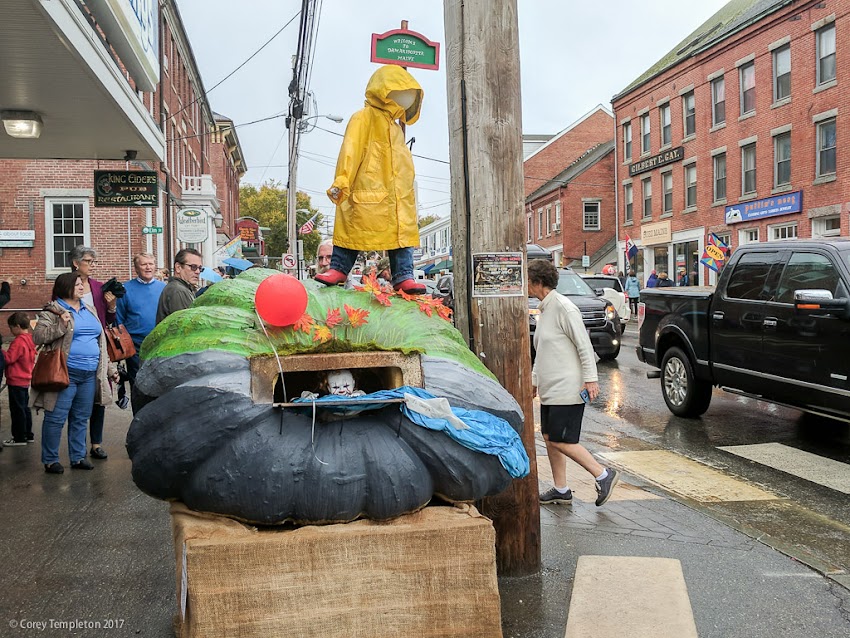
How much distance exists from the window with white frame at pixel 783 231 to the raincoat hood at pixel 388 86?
78.4ft

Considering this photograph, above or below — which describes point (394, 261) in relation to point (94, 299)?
above

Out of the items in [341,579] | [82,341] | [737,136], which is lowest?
[341,579]

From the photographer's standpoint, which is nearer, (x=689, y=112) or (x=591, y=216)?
(x=689, y=112)

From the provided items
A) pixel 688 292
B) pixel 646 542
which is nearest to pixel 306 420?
pixel 646 542

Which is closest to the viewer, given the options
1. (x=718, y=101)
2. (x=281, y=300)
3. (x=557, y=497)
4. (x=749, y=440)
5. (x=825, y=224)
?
(x=281, y=300)

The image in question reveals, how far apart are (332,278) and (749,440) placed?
5.35 m

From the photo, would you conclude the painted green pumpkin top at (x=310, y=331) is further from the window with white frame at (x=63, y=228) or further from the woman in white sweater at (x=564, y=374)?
the window with white frame at (x=63, y=228)

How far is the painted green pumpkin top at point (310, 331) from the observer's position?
312 centimetres

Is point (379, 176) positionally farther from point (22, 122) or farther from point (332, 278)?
point (22, 122)

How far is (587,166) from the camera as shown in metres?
41.1

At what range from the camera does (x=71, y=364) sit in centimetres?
605

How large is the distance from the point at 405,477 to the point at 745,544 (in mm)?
2713

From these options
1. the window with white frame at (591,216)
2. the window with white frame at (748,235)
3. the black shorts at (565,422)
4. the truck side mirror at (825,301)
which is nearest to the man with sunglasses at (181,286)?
the black shorts at (565,422)

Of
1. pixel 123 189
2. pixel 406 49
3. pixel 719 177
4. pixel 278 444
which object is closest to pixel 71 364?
pixel 406 49
